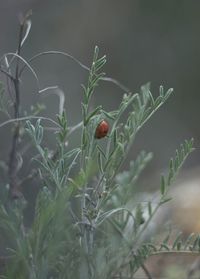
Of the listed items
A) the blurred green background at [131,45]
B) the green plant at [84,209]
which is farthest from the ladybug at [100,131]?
the blurred green background at [131,45]

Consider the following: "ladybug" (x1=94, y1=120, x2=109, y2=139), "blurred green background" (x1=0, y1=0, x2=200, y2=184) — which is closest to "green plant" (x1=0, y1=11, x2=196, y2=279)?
"ladybug" (x1=94, y1=120, x2=109, y2=139)

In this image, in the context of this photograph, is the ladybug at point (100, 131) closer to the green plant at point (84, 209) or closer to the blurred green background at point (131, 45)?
the green plant at point (84, 209)

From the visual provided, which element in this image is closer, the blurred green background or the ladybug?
the ladybug

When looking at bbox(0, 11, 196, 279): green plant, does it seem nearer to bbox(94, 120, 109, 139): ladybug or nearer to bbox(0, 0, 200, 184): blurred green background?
bbox(94, 120, 109, 139): ladybug

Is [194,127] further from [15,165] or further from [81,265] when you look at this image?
[81,265]

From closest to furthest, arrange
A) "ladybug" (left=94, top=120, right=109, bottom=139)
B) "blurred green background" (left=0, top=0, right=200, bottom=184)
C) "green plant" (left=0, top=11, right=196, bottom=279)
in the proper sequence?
"green plant" (left=0, top=11, right=196, bottom=279) < "ladybug" (left=94, top=120, right=109, bottom=139) < "blurred green background" (left=0, top=0, right=200, bottom=184)

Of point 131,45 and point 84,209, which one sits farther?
point 131,45

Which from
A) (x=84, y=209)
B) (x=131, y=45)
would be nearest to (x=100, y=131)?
(x=84, y=209)

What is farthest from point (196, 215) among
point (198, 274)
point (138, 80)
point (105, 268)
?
point (138, 80)

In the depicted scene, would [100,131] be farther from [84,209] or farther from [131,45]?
[131,45]
